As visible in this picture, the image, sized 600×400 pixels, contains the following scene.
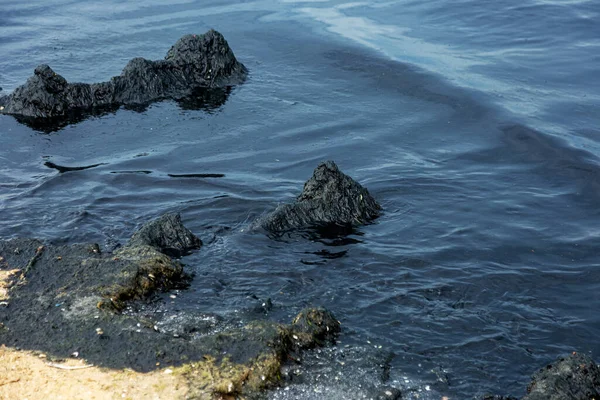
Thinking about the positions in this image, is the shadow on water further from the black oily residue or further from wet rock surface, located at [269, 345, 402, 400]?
wet rock surface, located at [269, 345, 402, 400]

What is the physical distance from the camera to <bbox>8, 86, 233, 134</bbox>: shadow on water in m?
12.5

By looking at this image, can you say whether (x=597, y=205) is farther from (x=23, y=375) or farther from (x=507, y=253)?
(x=23, y=375)

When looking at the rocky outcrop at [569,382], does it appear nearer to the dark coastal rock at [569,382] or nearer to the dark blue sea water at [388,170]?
the dark coastal rock at [569,382]

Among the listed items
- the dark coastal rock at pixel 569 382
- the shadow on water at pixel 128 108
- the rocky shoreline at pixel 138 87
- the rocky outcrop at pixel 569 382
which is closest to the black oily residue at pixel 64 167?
the shadow on water at pixel 128 108

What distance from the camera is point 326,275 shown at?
7.39m

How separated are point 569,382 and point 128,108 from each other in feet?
32.4

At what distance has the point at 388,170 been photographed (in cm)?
1012

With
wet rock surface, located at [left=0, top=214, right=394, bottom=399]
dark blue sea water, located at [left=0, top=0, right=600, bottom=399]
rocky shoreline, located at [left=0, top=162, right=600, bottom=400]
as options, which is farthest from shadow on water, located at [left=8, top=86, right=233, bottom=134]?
wet rock surface, located at [left=0, top=214, right=394, bottom=399]

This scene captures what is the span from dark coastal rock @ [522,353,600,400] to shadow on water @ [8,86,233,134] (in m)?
8.72

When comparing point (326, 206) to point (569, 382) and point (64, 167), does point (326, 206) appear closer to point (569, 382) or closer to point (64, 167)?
point (569, 382)

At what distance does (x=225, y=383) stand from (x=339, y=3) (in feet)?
57.7

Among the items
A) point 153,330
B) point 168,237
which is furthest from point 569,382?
point 168,237

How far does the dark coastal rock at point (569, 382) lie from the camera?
17.1ft

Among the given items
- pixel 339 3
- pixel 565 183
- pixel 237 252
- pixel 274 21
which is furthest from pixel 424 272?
pixel 339 3
